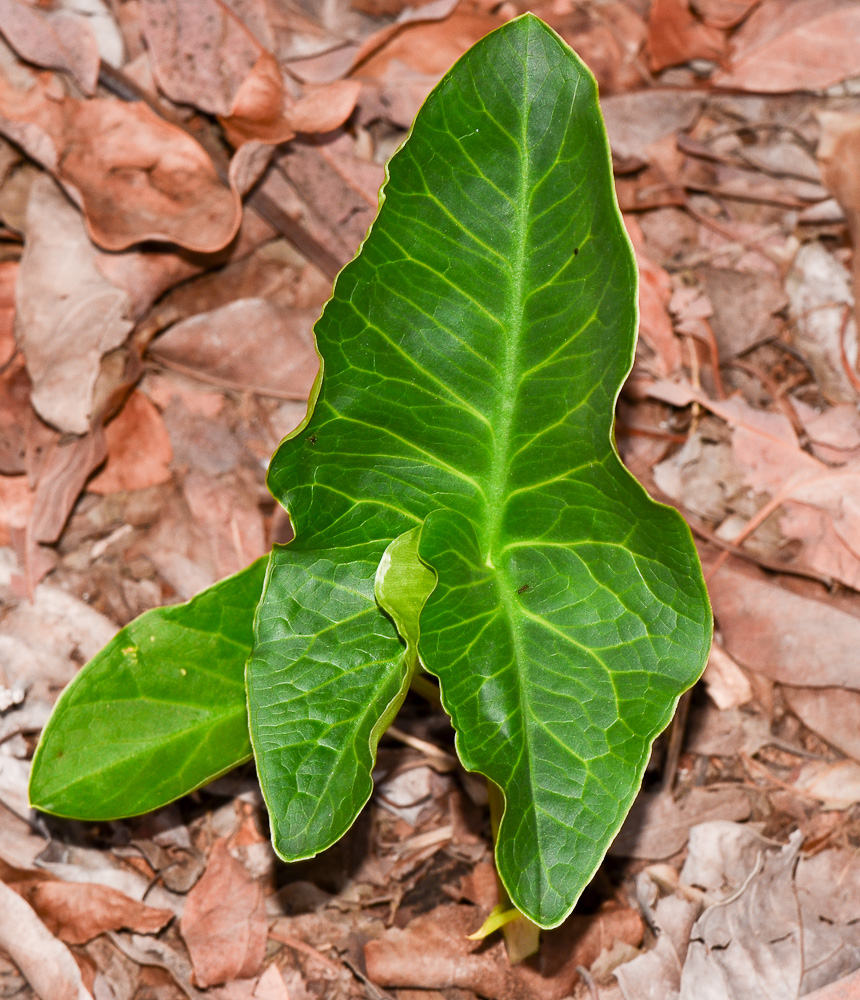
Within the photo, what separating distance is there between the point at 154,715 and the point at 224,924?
1.67 feet

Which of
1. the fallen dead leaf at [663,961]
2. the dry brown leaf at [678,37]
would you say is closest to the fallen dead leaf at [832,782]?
the fallen dead leaf at [663,961]

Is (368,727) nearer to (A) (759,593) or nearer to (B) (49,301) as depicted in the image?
(A) (759,593)

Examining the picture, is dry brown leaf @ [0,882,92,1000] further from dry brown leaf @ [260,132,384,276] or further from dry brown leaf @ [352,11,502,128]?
dry brown leaf @ [352,11,502,128]

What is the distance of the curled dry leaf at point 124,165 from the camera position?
7.54 feet

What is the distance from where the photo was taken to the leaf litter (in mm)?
1880

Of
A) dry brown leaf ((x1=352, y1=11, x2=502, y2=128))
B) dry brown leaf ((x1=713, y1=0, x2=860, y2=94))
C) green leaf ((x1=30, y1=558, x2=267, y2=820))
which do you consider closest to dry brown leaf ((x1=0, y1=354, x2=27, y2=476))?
green leaf ((x1=30, y1=558, x2=267, y2=820))

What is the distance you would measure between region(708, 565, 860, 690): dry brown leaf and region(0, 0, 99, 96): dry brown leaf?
2.03 m

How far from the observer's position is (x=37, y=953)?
5.97 feet

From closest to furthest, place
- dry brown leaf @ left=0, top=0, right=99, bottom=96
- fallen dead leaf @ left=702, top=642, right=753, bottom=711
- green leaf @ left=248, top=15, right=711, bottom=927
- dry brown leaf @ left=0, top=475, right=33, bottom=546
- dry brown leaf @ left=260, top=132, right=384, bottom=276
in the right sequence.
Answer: green leaf @ left=248, top=15, right=711, bottom=927 < fallen dead leaf @ left=702, top=642, right=753, bottom=711 < dry brown leaf @ left=0, top=475, right=33, bottom=546 < dry brown leaf @ left=0, top=0, right=99, bottom=96 < dry brown leaf @ left=260, top=132, right=384, bottom=276

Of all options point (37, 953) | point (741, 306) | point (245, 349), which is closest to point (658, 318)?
point (741, 306)

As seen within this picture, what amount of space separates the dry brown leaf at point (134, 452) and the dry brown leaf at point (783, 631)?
4.55 ft

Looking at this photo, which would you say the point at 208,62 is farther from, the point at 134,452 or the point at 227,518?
the point at 227,518

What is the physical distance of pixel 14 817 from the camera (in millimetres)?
1964

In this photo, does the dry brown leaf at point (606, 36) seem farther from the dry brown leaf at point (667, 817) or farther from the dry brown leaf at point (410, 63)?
the dry brown leaf at point (667, 817)
